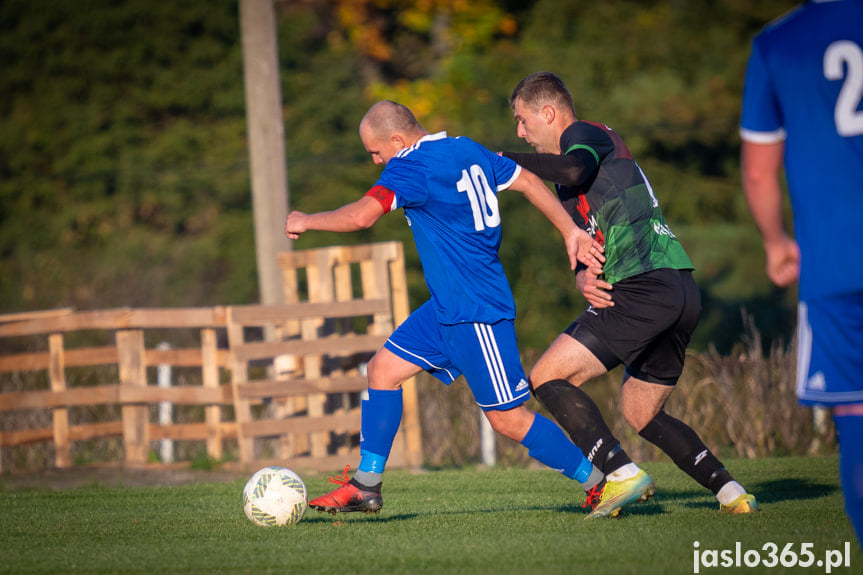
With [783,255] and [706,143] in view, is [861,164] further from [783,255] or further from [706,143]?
[706,143]

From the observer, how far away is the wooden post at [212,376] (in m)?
9.39

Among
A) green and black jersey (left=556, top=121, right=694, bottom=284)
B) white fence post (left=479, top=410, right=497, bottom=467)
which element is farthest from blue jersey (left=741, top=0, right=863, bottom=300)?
white fence post (left=479, top=410, right=497, bottom=467)

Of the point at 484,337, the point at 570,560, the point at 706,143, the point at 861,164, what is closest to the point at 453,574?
the point at 570,560

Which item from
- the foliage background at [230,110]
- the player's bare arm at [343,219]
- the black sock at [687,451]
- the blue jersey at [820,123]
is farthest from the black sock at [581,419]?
the foliage background at [230,110]

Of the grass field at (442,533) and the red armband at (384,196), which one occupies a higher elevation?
the red armband at (384,196)

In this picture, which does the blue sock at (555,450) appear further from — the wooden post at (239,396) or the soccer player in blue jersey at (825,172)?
the wooden post at (239,396)

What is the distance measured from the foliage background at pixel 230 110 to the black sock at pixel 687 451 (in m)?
14.7

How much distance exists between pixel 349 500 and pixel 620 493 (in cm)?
138

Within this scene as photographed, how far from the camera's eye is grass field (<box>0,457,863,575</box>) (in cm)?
405

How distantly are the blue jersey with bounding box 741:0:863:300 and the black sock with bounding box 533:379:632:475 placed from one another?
5.91 ft

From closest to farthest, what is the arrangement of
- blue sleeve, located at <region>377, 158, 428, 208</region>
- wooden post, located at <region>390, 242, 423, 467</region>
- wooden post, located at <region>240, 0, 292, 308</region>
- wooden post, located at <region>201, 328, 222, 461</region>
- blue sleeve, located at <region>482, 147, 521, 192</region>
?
blue sleeve, located at <region>377, 158, 428, 208</region> < blue sleeve, located at <region>482, 147, 521, 192</region> < wooden post, located at <region>390, 242, 423, 467</region> < wooden post, located at <region>201, 328, 222, 461</region> < wooden post, located at <region>240, 0, 292, 308</region>

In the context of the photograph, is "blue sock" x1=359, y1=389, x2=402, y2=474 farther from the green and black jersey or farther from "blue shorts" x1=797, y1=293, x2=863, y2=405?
"blue shorts" x1=797, y1=293, x2=863, y2=405

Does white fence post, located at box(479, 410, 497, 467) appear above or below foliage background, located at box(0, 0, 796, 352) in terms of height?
below

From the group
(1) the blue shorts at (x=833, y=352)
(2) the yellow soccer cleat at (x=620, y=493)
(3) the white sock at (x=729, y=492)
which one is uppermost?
(1) the blue shorts at (x=833, y=352)
